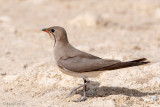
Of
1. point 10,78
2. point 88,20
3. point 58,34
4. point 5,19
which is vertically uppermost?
point 58,34

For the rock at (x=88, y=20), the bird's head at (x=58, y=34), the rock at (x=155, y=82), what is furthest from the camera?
the rock at (x=88, y=20)

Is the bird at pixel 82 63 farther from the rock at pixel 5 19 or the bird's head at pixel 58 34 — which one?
the rock at pixel 5 19

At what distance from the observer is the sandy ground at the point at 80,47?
19.5 ft

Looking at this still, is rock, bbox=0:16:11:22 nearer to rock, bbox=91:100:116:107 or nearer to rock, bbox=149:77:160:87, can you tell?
rock, bbox=149:77:160:87

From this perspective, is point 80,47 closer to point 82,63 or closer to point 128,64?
point 82,63

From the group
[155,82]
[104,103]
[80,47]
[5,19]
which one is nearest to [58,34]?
[104,103]

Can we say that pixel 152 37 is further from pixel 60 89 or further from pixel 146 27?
pixel 60 89

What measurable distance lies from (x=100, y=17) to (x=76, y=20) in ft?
2.98

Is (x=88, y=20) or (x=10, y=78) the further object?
(x=88, y=20)

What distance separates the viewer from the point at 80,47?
9.38 metres

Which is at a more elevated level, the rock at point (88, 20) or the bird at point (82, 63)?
the bird at point (82, 63)

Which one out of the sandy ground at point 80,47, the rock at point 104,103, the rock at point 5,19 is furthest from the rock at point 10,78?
the rock at point 5,19

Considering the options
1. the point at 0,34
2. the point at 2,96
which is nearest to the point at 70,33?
the point at 0,34

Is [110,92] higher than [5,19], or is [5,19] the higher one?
[110,92]
